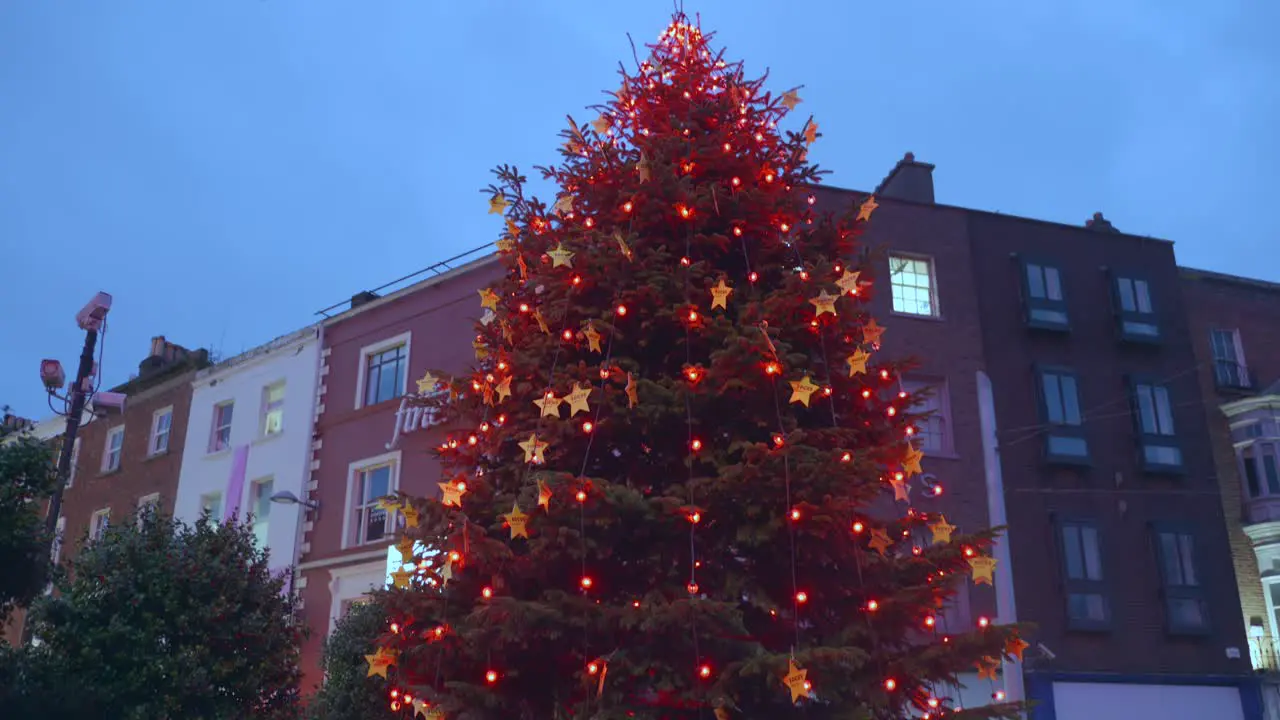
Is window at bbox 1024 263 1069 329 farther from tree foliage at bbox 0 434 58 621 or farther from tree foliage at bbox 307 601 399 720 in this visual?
tree foliage at bbox 0 434 58 621

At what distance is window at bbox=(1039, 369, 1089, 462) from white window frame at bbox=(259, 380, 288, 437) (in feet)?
60.9

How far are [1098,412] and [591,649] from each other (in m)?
18.5

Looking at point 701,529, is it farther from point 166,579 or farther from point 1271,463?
point 1271,463

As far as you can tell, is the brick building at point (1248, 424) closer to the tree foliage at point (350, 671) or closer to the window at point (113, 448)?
the tree foliage at point (350, 671)

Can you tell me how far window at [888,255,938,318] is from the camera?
81.6ft

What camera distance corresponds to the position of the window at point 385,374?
91.7 feet

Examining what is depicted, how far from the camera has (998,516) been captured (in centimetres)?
2334

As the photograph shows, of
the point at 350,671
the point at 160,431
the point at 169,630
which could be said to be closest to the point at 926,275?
the point at 350,671

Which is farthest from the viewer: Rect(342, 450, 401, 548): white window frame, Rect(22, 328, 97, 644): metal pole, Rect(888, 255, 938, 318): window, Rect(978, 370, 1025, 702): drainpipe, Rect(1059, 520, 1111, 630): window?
Rect(342, 450, 401, 548): white window frame

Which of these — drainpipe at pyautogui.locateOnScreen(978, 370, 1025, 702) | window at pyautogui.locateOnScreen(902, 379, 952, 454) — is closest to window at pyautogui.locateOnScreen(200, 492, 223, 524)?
window at pyautogui.locateOnScreen(902, 379, 952, 454)

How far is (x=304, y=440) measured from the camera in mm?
28875

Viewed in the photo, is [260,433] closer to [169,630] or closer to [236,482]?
[236,482]

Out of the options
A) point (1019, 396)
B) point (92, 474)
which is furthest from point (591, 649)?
point (92, 474)

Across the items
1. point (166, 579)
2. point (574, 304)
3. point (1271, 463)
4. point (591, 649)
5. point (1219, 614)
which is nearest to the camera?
point (591, 649)
